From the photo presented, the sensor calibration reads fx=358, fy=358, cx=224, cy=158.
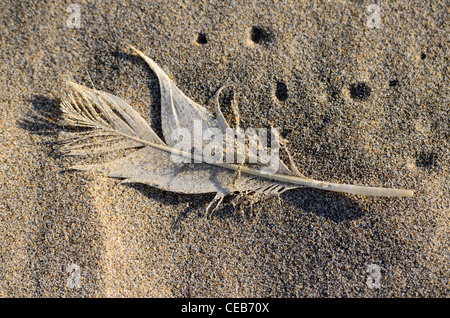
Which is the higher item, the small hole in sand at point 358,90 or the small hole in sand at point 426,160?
the small hole in sand at point 358,90

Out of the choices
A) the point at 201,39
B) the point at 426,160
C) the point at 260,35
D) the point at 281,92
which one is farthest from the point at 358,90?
the point at 201,39

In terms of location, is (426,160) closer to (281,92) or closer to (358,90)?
(358,90)

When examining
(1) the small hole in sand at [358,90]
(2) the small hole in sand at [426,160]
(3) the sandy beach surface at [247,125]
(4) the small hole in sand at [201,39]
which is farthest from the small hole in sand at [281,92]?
(2) the small hole in sand at [426,160]

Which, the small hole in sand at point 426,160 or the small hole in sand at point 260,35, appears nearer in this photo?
the small hole in sand at point 426,160

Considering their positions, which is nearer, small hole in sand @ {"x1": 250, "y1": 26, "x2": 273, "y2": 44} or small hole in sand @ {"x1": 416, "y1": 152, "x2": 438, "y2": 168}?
small hole in sand @ {"x1": 416, "y1": 152, "x2": 438, "y2": 168}

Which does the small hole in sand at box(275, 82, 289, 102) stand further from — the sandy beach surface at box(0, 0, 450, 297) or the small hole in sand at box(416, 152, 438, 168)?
the small hole in sand at box(416, 152, 438, 168)

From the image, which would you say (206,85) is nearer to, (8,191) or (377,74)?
(377,74)

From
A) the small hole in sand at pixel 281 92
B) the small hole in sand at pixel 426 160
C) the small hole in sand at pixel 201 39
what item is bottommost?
the small hole in sand at pixel 426 160

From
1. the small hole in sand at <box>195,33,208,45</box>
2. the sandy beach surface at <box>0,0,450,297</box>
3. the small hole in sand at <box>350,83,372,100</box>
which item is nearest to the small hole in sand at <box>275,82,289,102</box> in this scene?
the sandy beach surface at <box>0,0,450,297</box>

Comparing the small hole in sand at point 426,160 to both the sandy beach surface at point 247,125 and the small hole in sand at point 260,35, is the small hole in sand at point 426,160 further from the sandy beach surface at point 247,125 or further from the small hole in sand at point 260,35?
the small hole in sand at point 260,35
